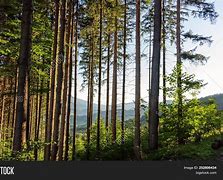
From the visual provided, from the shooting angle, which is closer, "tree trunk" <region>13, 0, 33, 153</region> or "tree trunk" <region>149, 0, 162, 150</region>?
"tree trunk" <region>13, 0, 33, 153</region>

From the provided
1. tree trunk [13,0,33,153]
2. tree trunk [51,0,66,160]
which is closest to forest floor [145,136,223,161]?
tree trunk [51,0,66,160]

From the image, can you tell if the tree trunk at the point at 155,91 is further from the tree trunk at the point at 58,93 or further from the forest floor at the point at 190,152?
the tree trunk at the point at 58,93

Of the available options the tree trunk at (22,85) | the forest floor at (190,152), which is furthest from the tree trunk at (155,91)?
the tree trunk at (22,85)

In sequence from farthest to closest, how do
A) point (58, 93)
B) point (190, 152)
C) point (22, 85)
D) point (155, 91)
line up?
point (58, 93), point (155, 91), point (190, 152), point (22, 85)

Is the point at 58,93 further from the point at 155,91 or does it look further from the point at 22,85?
the point at 22,85

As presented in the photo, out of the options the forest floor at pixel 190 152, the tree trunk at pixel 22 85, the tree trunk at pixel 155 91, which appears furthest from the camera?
the tree trunk at pixel 155 91

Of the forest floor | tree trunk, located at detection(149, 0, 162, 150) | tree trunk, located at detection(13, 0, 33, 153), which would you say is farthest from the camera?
tree trunk, located at detection(149, 0, 162, 150)

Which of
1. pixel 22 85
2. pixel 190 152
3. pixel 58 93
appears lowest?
pixel 190 152

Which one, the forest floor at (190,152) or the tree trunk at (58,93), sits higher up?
the tree trunk at (58,93)

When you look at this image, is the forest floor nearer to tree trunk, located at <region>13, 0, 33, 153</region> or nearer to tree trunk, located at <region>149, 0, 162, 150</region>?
tree trunk, located at <region>149, 0, 162, 150</region>

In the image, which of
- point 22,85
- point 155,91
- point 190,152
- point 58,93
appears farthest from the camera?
point 58,93

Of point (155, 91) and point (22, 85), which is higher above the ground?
point (155, 91)

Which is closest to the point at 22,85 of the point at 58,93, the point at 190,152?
the point at 58,93

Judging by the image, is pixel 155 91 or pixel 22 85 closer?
pixel 22 85
